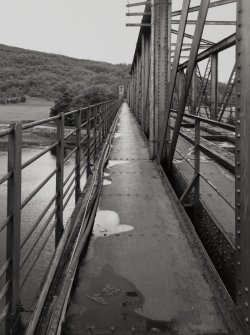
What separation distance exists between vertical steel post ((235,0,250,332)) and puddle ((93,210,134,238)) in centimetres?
181

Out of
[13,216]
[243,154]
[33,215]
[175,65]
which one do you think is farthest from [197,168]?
[33,215]

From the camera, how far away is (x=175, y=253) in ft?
11.5

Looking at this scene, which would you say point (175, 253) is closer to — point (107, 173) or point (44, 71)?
point (107, 173)

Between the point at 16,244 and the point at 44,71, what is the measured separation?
503ft

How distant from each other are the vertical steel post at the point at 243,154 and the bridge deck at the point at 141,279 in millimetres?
279

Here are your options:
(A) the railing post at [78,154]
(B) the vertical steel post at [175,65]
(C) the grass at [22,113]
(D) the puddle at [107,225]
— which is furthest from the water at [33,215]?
(C) the grass at [22,113]

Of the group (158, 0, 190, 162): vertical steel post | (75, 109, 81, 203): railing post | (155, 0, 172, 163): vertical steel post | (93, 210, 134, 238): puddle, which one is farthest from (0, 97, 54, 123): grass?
(93, 210, 134, 238): puddle

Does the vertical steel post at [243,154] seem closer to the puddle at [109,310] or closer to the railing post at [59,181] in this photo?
the puddle at [109,310]

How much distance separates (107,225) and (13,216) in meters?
2.06

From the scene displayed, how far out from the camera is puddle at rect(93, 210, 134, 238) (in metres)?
4.06

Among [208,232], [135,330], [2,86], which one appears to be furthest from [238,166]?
[2,86]

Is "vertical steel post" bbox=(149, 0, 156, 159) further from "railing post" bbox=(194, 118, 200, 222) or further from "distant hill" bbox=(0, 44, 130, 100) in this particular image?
"distant hill" bbox=(0, 44, 130, 100)

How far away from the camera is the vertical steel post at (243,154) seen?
2.33 m

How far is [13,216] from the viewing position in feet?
7.63
